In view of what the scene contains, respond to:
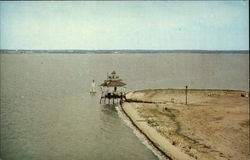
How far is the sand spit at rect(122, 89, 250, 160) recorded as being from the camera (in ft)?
70.0

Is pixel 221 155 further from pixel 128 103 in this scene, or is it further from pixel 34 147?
pixel 128 103

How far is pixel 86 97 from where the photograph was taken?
150 feet

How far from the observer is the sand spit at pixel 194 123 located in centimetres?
2134

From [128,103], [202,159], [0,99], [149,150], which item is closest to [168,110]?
[128,103]

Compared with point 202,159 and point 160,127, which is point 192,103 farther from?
point 202,159

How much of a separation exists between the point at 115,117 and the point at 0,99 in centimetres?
1771

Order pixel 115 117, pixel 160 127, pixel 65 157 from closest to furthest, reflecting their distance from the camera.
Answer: pixel 65 157, pixel 160 127, pixel 115 117

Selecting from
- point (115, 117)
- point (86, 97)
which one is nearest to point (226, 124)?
point (115, 117)

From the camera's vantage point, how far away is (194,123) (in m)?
28.8

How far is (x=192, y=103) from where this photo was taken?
3966cm

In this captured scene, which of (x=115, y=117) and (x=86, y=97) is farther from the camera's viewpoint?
(x=86, y=97)

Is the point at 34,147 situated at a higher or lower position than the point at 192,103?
lower

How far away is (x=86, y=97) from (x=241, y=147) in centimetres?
2754

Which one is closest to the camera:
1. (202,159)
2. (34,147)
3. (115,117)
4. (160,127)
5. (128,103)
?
(202,159)
